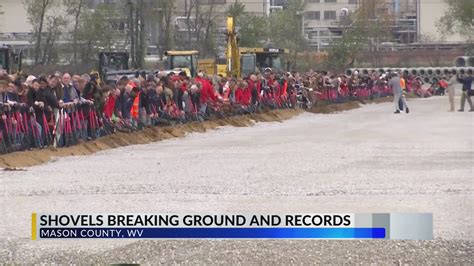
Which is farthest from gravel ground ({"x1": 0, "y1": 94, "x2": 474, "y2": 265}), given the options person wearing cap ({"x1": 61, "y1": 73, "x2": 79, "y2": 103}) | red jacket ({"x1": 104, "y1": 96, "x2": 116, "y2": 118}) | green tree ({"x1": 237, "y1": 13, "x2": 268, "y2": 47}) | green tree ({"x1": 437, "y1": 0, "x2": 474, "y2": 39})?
green tree ({"x1": 437, "y1": 0, "x2": 474, "y2": 39})

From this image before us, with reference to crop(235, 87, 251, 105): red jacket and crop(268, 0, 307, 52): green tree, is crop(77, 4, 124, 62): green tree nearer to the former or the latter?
crop(268, 0, 307, 52): green tree

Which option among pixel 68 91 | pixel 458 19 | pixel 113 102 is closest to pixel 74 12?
pixel 113 102

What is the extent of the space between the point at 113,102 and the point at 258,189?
1232 cm

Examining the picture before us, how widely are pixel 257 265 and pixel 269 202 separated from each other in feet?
13.0

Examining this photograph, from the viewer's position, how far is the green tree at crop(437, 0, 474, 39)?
94169 mm

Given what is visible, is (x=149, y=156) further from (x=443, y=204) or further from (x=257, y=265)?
(x=257, y=265)

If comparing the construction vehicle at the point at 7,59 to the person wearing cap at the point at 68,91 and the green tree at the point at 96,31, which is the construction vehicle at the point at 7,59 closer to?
the person wearing cap at the point at 68,91

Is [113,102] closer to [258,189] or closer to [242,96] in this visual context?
[258,189]

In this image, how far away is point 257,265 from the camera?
36.0 feet

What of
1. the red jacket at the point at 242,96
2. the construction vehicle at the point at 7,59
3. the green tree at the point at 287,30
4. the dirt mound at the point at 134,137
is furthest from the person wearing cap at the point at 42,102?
the green tree at the point at 287,30

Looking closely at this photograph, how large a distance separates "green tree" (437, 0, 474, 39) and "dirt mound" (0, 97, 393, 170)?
50690 mm

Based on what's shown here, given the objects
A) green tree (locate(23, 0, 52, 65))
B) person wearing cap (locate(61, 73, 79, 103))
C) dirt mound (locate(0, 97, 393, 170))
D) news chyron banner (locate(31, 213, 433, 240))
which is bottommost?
dirt mound (locate(0, 97, 393, 170))

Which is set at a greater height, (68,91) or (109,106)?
(68,91)

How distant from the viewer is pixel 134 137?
28406 mm
